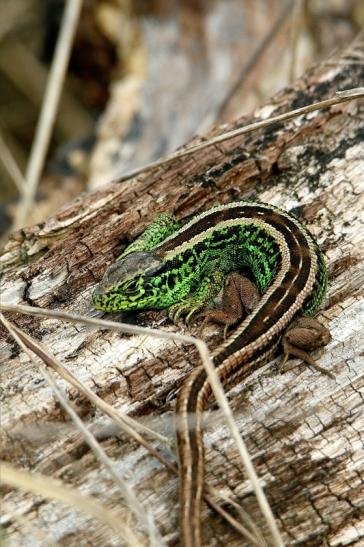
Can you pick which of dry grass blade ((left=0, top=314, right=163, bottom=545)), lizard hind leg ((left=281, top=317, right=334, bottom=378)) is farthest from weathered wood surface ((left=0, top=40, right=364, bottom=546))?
dry grass blade ((left=0, top=314, right=163, bottom=545))

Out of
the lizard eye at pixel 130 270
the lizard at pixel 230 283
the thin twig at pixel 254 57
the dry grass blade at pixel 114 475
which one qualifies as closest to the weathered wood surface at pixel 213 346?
the lizard at pixel 230 283

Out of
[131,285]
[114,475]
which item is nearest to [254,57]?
[131,285]

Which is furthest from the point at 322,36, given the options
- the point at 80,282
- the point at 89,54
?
the point at 80,282

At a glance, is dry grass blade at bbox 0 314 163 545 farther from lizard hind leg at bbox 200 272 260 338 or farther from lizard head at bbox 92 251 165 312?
lizard hind leg at bbox 200 272 260 338

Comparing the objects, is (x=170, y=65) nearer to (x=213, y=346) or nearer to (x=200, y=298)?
(x=200, y=298)

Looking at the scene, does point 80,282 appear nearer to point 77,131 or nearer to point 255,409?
point 255,409

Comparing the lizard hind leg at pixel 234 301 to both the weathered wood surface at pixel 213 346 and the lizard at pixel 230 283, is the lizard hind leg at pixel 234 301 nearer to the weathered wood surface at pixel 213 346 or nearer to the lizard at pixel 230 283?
the lizard at pixel 230 283

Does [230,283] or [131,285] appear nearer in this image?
[131,285]
